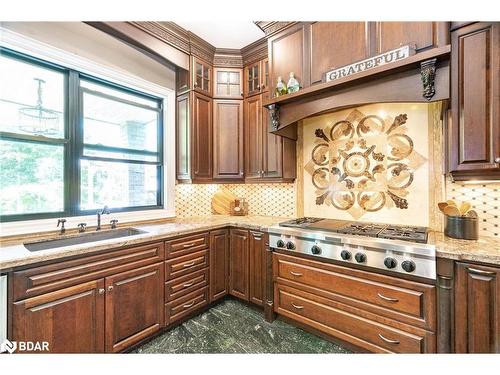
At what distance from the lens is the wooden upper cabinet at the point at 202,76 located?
8.85 ft

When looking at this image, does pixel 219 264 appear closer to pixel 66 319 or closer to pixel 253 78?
pixel 66 319

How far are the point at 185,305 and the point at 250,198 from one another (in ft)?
5.13

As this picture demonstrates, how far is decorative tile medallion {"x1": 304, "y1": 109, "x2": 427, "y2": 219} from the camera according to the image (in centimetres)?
215

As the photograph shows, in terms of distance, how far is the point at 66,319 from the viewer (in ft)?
4.77

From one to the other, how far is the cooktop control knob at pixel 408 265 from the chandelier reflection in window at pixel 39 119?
301 cm

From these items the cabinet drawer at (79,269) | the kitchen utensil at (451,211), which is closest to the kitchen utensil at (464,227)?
the kitchen utensil at (451,211)

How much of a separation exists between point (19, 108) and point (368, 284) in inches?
123

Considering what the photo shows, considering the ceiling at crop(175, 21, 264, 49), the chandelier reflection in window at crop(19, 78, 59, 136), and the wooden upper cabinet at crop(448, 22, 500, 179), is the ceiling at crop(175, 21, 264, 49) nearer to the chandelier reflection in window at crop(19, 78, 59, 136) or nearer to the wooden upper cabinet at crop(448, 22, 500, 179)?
the chandelier reflection in window at crop(19, 78, 59, 136)

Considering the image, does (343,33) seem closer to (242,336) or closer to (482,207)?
(482,207)

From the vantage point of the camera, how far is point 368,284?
5.55 feet

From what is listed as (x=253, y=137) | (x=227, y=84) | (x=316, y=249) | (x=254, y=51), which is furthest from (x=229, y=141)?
(x=316, y=249)

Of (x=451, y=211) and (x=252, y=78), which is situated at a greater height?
(x=252, y=78)

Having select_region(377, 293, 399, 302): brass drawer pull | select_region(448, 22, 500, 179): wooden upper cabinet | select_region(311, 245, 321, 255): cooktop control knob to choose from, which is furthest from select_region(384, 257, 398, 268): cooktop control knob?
select_region(448, 22, 500, 179): wooden upper cabinet
